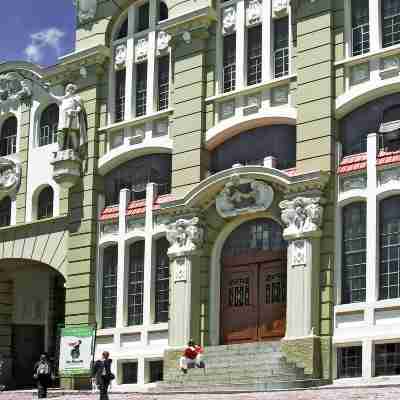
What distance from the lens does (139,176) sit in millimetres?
38188

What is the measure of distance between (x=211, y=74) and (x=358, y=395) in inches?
554

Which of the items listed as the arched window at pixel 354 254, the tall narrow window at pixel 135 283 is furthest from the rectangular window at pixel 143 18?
the arched window at pixel 354 254

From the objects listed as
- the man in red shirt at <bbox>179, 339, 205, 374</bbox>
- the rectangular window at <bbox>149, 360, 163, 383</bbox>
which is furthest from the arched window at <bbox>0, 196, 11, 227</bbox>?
the man in red shirt at <bbox>179, 339, 205, 374</bbox>

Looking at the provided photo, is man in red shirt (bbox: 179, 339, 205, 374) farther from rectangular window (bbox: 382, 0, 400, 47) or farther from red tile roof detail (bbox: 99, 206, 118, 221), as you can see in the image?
rectangular window (bbox: 382, 0, 400, 47)

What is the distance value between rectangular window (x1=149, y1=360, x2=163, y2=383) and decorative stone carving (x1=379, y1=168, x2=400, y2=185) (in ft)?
33.3

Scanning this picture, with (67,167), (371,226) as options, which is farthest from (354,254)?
(67,167)

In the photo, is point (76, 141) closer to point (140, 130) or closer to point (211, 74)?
point (140, 130)

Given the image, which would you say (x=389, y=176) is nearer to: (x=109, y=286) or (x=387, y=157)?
(x=387, y=157)

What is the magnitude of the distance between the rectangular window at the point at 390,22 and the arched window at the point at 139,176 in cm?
909

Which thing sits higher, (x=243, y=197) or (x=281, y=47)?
(x=281, y=47)

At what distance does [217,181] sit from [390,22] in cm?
735

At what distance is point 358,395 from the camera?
2598cm

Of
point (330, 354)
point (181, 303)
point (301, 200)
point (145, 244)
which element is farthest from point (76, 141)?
point (330, 354)

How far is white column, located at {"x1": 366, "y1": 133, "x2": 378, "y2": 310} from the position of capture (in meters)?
30.5
